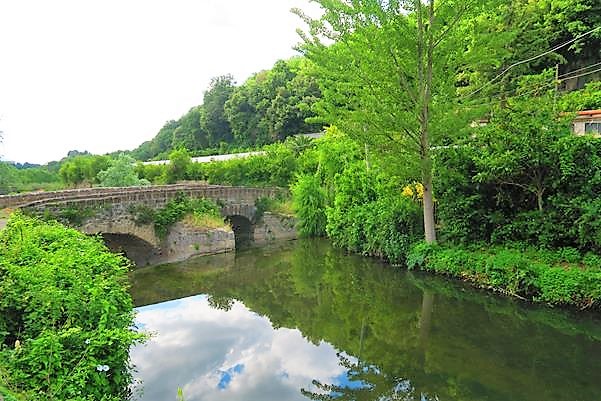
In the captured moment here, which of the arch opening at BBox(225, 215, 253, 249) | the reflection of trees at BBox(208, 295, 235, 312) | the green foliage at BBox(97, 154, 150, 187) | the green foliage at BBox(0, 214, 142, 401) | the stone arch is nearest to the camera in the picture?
the green foliage at BBox(0, 214, 142, 401)

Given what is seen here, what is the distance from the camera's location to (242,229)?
24562 millimetres

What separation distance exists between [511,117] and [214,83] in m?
47.4

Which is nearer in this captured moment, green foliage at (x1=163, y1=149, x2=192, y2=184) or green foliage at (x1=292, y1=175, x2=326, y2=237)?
green foliage at (x1=292, y1=175, x2=326, y2=237)

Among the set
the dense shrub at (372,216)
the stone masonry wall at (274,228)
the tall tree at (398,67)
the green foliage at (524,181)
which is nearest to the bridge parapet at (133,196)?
the stone masonry wall at (274,228)

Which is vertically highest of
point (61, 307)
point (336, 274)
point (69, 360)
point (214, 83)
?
point (214, 83)

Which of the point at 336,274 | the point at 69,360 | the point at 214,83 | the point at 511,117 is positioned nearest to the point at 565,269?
the point at 511,117

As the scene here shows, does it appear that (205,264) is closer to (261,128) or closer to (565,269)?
(565,269)

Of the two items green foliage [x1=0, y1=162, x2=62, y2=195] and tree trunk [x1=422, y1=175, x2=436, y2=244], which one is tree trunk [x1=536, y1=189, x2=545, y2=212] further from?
green foliage [x1=0, y1=162, x2=62, y2=195]

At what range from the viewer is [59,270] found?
6.07 meters

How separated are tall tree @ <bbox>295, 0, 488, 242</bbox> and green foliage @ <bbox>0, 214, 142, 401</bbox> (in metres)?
9.02

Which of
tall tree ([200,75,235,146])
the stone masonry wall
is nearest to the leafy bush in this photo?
the stone masonry wall

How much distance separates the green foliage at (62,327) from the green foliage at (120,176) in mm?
24731

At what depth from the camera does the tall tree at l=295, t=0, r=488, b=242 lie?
42.1 ft

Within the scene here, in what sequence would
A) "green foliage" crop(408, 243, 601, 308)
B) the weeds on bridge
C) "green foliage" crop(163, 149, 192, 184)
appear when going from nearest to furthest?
"green foliage" crop(408, 243, 601, 308)
the weeds on bridge
"green foliage" crop(163, 149, 192, 184)
